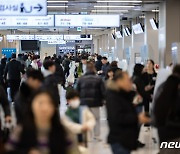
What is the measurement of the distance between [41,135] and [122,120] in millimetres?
1536

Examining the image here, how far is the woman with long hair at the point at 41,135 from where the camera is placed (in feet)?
10.7

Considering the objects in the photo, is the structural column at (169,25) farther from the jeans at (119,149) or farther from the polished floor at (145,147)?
the jeans at (119,149)

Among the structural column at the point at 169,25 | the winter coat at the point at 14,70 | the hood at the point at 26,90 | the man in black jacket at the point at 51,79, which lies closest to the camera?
the hood at the point at 26,90

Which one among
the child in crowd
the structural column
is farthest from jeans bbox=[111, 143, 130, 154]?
the structural column

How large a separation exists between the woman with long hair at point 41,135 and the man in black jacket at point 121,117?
1407 millimetres

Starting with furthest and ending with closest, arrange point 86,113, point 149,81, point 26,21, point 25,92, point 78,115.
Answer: point 26,21 → point 149,81 → point 78,115 → point 86,113 → point 25,92

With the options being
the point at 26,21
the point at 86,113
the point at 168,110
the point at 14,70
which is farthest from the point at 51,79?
the point at 26,21

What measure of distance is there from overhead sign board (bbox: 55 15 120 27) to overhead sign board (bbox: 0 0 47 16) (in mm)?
3138

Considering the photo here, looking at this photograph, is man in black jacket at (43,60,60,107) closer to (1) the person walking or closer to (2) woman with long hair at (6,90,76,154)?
(1) the person walking

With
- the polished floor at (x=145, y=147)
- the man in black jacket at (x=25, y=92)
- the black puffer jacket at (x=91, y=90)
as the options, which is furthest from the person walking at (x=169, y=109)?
the black puffer jacket at (x=91, y=90)

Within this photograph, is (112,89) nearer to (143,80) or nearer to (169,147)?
(169,147)

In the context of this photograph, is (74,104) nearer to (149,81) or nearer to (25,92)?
Answer: (25,92)

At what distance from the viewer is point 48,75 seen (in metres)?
7.88

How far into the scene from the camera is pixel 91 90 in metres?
8.42
